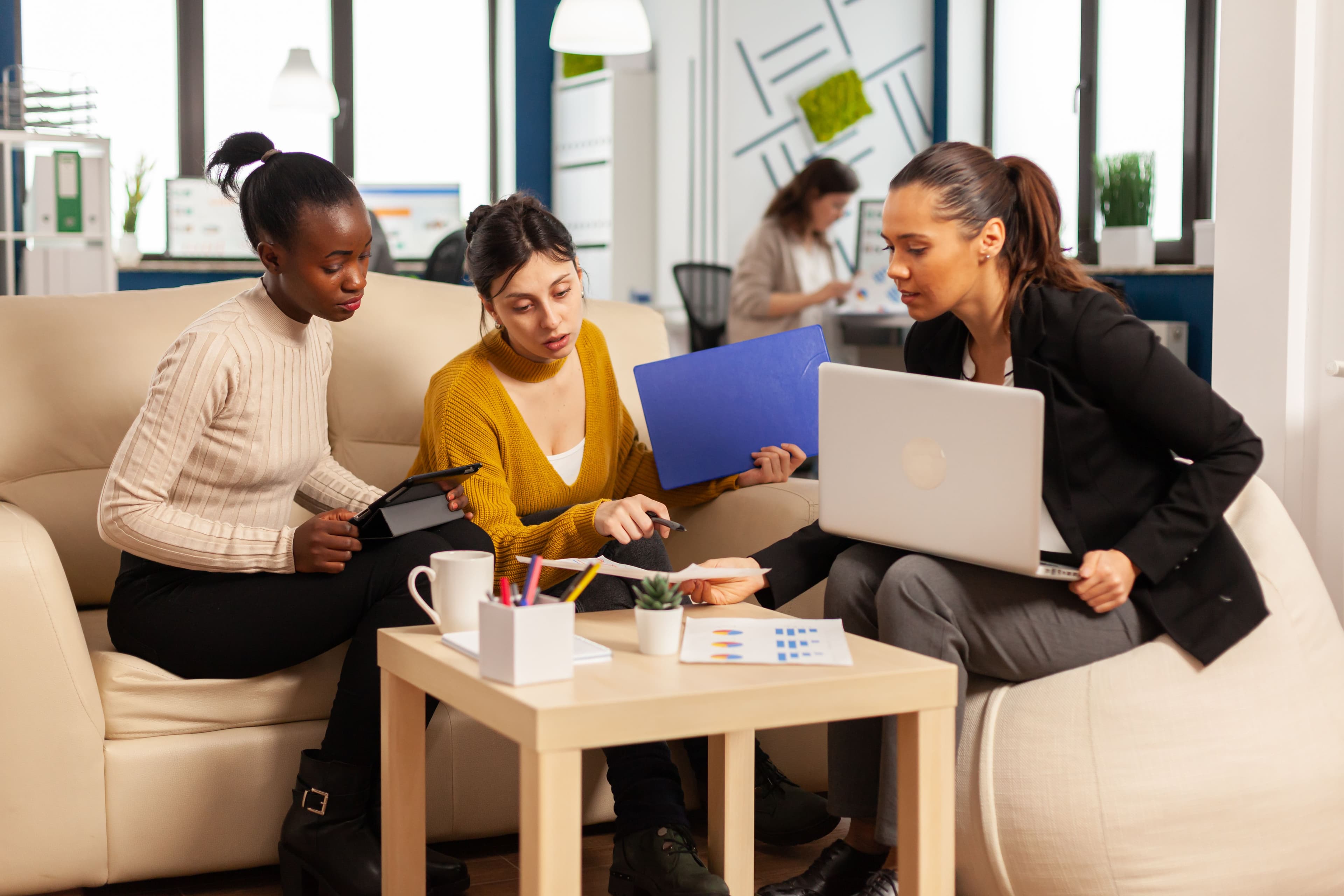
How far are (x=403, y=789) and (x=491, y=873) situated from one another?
380mm

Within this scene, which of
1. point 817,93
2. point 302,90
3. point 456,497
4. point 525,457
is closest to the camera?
point 456,497

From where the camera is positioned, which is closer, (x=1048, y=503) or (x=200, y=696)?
(x=1048, y=503)

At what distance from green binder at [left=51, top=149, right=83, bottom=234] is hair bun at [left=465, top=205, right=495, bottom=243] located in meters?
3.33

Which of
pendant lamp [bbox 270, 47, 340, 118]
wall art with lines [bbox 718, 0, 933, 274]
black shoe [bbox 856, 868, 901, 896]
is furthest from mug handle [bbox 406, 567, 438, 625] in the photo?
wall art with lines [bbox 718, 0, 933, 274]

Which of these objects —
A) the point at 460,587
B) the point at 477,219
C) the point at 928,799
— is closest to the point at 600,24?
the point at 477,219

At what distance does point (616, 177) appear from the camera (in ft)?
19.3

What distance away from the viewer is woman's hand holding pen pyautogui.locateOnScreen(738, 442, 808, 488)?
2.10 meters

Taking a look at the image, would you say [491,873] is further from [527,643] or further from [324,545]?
[527,643]

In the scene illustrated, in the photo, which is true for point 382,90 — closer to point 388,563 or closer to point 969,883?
point 388,563

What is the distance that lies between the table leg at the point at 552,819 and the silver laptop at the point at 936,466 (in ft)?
1.80

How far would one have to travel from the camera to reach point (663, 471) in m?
2.08

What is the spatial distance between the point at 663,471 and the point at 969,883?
822 mm

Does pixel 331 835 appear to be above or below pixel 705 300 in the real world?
below

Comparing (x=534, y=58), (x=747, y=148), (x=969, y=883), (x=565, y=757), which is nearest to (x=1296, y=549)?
(x=969, y=883)
